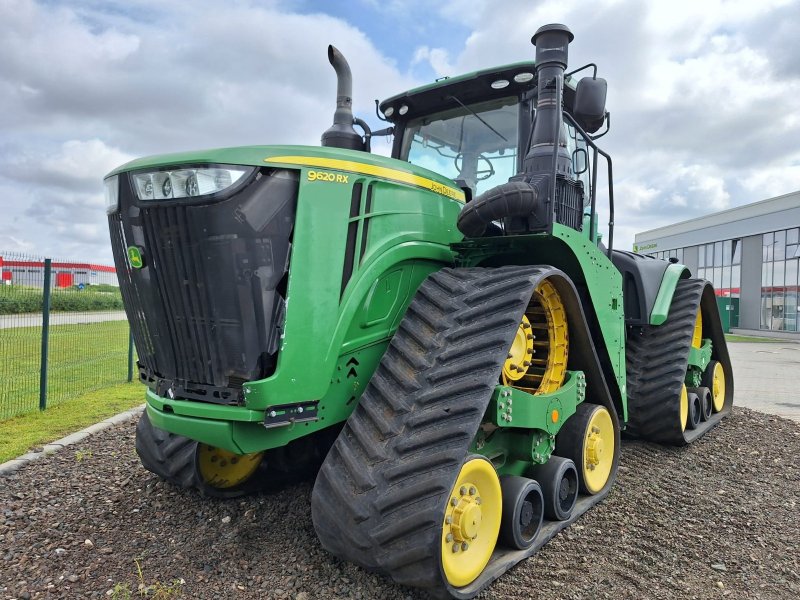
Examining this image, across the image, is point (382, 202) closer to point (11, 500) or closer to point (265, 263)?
point (265, 263)

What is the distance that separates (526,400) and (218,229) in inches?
73.0

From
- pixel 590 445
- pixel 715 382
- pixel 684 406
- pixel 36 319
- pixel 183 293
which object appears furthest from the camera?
pixel 36 319

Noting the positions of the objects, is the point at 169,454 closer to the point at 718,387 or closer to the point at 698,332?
the point at 698,332

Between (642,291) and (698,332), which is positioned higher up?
(642,291)

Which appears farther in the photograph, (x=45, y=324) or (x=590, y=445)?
(x=45, y=324)

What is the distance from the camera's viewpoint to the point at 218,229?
2.72 m

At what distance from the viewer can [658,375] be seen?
5629 millimetres

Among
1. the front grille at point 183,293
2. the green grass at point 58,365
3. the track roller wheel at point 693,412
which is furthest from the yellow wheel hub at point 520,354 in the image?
the green grass at point 58,365

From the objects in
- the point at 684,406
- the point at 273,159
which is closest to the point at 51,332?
the point at 273,159

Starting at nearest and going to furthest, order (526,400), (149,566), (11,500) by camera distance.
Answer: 1. (149,566)
2. (526,400)
3. (11,500)

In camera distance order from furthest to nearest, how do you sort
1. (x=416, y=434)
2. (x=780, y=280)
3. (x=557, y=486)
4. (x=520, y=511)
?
(x=780, y=280)
(x=557, y=486)
(x=520, y=511)
(x=416, y=434)

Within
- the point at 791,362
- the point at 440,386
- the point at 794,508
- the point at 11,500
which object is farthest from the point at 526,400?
the point at 791,362

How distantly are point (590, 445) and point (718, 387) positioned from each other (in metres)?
4.03

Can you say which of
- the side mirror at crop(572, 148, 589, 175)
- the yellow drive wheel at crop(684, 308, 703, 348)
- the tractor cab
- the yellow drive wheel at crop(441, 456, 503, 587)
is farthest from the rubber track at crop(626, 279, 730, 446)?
the yellow drive wheel at crop(441, 456, 503, 587)
